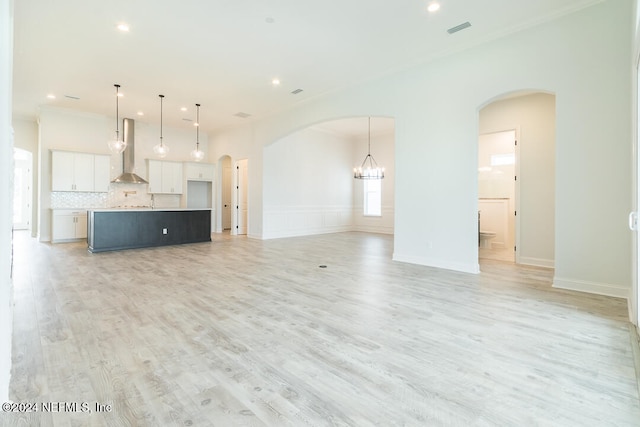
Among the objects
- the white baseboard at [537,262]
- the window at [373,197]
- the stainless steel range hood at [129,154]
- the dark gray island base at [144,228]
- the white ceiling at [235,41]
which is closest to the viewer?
the white ceiling at [235,41]

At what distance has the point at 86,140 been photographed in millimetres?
8773

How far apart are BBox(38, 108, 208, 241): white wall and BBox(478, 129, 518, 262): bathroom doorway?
→ 9308 mm

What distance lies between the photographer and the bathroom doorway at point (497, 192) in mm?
7227

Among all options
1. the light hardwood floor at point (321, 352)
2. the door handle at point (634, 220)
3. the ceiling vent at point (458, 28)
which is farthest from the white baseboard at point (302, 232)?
the door handle at point (634, 220)

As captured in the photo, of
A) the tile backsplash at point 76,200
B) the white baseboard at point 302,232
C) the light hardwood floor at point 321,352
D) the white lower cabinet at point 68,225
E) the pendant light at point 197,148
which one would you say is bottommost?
the light hardwood floor at point 321,352

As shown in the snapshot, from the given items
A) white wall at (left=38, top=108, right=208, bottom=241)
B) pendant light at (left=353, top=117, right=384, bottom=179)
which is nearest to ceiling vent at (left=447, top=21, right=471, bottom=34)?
pendant light at (left=353, top=117, right=384, bottom=179)

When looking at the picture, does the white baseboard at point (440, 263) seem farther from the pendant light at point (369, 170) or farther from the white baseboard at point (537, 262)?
the pendant light at point (369, 170)

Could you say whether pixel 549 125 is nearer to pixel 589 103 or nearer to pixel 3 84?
pixel 589 103

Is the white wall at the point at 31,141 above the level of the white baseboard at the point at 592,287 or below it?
above

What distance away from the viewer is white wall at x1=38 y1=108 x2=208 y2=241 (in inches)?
322

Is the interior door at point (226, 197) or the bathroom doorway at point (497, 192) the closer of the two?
the bathroom doorway at point (497, 192)

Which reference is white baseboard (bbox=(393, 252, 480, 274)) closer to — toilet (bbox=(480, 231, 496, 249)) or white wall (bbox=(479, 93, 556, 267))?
white wall (bbox=(479, 93, 556, 267))

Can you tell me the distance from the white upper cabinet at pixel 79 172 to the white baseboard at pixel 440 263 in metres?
8.42

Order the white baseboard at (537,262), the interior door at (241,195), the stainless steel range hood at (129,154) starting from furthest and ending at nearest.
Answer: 1. the interior door at (241,195)
2. the stainless steel range hood at (129,154)
3. the white baseboard at (537,262)
